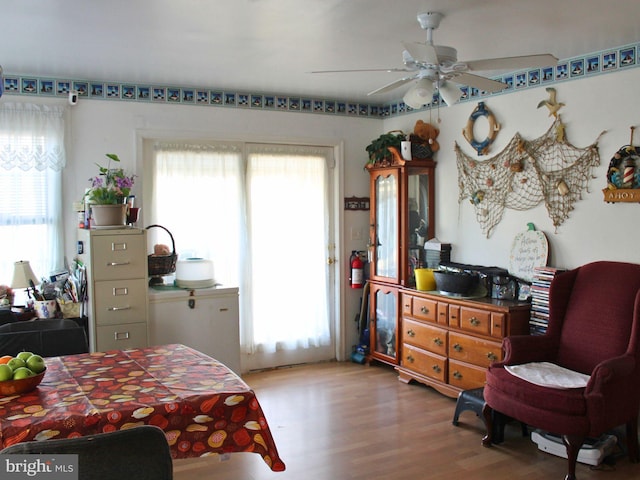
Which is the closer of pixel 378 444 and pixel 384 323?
pixel 378 444

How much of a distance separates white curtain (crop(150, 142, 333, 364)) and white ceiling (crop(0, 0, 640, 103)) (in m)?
0.85

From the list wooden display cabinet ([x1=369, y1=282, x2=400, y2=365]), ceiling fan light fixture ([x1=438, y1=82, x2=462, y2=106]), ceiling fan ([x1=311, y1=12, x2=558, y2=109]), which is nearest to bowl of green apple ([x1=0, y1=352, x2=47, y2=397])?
ceiling fan ([x1=311, y1=12, x2=558, y2=109])

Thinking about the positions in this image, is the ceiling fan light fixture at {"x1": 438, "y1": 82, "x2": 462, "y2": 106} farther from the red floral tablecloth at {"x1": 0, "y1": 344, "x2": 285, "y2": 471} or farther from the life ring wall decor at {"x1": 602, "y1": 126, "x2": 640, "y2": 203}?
the red floral tablecloth at {"x1": 0, "y1": 344, "x2": 285, "y2": 471}

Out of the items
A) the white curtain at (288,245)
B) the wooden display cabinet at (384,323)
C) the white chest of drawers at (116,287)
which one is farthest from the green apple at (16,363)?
the wooden display cabinet at (384,323)

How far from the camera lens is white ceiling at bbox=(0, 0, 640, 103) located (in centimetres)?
283

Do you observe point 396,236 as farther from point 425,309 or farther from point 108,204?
point 108,204

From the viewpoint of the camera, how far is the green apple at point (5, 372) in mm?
2211

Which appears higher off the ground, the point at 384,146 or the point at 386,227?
the point at 384,146

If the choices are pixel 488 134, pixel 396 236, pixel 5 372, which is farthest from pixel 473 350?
pixel 5 372

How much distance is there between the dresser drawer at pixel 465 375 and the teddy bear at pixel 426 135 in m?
1.89

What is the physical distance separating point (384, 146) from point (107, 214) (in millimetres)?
2504

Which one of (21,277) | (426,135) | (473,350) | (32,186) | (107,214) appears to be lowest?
(473,350)

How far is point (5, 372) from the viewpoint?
7.29 feet

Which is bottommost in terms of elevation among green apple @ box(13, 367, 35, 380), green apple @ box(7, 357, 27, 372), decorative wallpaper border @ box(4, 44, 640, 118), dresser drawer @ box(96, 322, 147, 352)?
dresser drawer @ box(96, 322, 147, 352)
